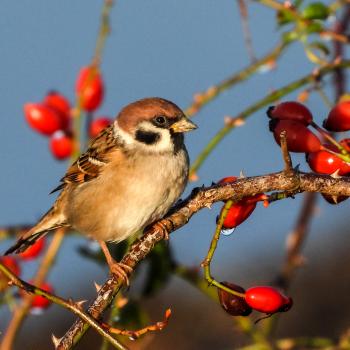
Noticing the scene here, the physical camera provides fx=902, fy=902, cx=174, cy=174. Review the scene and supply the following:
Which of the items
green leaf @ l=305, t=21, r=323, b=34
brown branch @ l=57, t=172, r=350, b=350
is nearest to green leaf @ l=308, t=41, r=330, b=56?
green leaf @ l=305, t=21, r=323, b=34

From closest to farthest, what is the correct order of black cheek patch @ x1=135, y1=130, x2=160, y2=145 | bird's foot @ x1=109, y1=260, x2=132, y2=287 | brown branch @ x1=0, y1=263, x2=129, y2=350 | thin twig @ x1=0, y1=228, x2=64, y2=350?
brown branch @ x1=0, y1=263, x2=129, y2=350
bird's foot @ x1=109, y1=260, x2=132, y2=287
thin twig @ x1=0, y1=228, x2=64, y2=350
black cheek patch @ x1=135, y1=130, x2=160, y2=145

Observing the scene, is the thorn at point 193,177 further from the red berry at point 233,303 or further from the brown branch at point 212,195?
the red berry at point 233,303

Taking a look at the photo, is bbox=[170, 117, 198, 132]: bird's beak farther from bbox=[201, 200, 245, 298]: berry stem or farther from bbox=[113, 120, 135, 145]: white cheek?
bbox=[201, 200, 245, 298]: berry stem

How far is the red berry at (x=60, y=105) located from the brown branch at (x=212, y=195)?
1.11 metres

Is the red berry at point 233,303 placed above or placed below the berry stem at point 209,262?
below

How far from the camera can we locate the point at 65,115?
3748 mm

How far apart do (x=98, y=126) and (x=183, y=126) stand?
0.34m

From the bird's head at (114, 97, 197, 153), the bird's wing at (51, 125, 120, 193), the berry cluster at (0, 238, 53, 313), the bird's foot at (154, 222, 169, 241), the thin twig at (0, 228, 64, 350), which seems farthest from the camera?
the bird's wing at (51, 125, 120, 193)

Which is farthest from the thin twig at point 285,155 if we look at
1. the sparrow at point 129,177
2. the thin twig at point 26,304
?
the sparrow at point 129,177

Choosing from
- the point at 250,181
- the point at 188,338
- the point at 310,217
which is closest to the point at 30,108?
the point at 310,217

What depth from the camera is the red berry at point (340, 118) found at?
256 cm

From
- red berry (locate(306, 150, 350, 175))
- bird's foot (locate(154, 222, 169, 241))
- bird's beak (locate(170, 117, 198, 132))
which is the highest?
bird's beak (locate(170, 117, 198, 132))

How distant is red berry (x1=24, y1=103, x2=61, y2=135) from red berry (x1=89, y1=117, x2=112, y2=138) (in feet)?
0.52

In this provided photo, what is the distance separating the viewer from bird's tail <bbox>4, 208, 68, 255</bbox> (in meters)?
3.52
